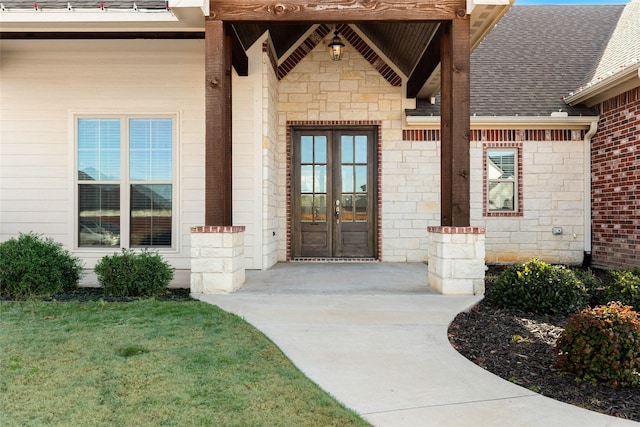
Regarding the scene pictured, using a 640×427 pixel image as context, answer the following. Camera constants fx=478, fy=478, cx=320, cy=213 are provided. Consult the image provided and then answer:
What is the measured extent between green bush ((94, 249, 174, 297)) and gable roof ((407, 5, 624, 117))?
545 cm

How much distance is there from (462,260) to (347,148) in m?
4.21

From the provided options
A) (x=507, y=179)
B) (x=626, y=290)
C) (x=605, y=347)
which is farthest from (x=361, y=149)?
(x=605, y=347)

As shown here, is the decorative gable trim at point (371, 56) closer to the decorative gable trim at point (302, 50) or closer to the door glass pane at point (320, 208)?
the decorative gable trim at point (302, 50)

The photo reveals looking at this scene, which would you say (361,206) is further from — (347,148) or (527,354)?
(527,354)

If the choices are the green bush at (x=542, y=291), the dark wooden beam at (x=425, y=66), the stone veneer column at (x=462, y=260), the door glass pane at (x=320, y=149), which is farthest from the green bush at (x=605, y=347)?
the door glass pane at (x=320, y=149)

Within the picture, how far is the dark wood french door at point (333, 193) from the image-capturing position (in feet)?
29.4

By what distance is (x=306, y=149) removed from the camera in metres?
9.02

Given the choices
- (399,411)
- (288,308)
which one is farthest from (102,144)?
(399,411)

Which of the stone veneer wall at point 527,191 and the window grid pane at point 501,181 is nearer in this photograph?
the stone veneer wall at point 527,191

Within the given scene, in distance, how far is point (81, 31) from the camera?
247 inches

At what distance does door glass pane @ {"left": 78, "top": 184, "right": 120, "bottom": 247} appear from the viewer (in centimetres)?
745

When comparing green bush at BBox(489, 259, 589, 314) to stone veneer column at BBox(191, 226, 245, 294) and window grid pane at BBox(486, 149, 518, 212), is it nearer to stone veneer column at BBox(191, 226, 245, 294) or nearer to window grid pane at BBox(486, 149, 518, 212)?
stone veneer column at BBox(191, 226, 245, 294)

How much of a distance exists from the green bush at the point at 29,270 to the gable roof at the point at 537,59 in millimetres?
6247

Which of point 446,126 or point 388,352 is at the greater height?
point 446,126
